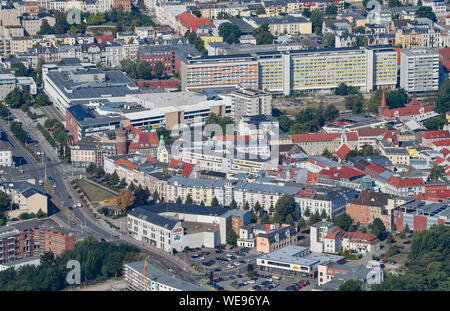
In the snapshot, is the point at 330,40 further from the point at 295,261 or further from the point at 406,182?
the point at 295,261

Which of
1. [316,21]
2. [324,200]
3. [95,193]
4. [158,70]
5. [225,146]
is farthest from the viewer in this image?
[316,21]

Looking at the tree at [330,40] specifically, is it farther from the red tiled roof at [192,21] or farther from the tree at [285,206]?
the tree at [285,206]

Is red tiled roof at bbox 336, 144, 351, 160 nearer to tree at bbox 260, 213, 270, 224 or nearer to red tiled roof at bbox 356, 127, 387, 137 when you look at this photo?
red tiled roof at bbox 356, 127, 387, 137

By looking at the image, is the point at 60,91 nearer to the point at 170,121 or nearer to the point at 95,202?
the point at 170,121

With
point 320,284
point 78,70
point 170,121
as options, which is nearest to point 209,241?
point 320,284

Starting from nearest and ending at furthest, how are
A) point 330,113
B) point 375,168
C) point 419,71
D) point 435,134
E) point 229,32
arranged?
point 375,168, point 435,134, point 330,113, point 419,71, point 229,32

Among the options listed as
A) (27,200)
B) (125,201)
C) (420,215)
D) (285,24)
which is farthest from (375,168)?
(285,24)

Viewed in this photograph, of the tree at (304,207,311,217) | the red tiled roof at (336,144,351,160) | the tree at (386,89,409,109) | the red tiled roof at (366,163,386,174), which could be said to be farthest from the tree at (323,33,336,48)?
the tree at (304,207,311,217)
